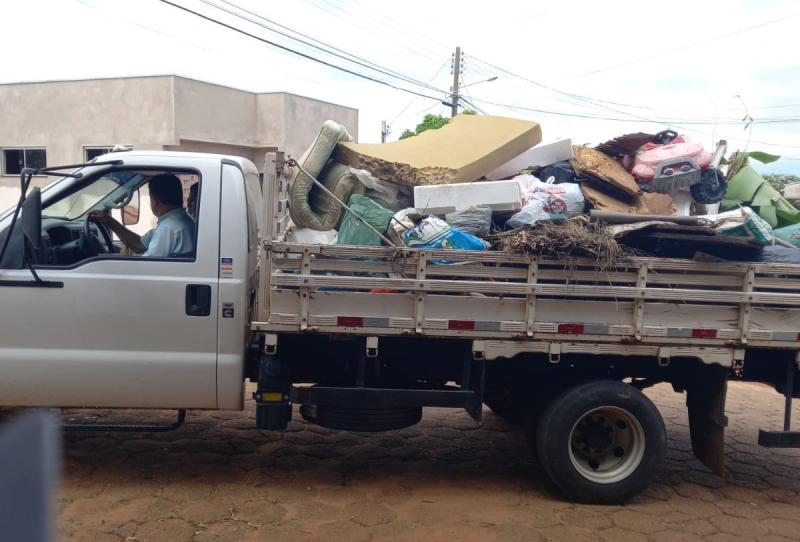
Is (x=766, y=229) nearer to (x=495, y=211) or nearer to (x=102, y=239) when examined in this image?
(x=495, y=211)

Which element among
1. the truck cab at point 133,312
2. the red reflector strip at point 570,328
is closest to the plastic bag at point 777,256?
the red reflector strip at point 570,328

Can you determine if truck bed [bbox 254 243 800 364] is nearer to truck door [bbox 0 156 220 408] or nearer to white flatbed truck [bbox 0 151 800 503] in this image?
white flatbed truck [bbox 0 151 800 503]

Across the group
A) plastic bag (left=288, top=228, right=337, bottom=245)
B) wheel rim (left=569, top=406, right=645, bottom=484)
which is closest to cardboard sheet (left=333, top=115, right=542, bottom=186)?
plastic bag (left=288, top=228, right=337, bottom=245)

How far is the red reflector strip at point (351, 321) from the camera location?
3.88 meters

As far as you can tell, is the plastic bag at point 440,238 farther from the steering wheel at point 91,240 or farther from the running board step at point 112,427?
the steering wheel at point 91,240

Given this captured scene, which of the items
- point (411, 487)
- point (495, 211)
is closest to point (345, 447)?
point (411, 487)

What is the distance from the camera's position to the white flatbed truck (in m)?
3.88

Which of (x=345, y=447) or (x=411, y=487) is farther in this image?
(x=345, y=447)

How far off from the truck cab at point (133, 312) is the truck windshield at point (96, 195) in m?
0.02

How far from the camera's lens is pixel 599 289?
3.94 m

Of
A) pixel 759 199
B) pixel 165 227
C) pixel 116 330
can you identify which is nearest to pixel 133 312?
pixel 116 330

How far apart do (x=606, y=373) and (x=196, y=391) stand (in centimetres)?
252

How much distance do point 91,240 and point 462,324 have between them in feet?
8.02

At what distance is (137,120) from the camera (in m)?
19.3
